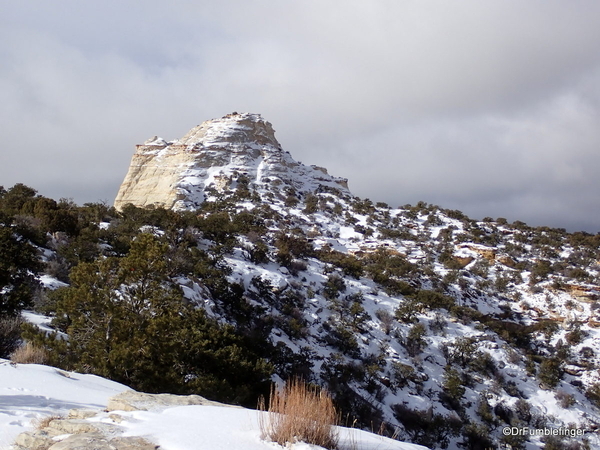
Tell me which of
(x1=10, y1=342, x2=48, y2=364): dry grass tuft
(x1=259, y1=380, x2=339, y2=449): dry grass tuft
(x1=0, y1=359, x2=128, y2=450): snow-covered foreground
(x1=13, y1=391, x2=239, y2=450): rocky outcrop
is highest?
(x1=259, y1=380, x2=339, y2=449): dry grass tuft

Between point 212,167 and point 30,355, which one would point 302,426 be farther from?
point 212,167

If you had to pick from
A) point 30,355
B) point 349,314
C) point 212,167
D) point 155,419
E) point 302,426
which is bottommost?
point 30,355

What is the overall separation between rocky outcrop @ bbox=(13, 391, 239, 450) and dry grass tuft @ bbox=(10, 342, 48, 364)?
329 cm

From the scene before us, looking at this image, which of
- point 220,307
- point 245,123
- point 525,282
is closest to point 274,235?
point 220,307

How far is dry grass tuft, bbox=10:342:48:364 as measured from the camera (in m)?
6.91

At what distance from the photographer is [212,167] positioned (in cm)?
4316

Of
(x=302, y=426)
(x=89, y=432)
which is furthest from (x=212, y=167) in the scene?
(x=302, y=426)

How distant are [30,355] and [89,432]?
4.36 meters

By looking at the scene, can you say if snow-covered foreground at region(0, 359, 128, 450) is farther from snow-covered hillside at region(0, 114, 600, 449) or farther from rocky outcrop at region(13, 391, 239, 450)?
snow-covered hillside at region(0, 114, 600, 449)

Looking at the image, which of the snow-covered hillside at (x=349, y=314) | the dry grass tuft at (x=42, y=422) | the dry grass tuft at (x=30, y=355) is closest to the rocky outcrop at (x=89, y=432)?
the dry grass tuft at (x=42, y=422)

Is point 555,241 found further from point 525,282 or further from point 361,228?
point 361,228

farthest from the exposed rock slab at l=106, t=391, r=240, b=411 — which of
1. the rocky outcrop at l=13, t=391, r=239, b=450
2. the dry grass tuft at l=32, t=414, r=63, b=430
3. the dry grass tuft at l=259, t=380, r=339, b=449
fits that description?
the dry grass tuft at l=259, t=380, r=339, b=449

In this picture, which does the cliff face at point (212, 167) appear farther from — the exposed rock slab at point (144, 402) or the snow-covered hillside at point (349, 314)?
the exposed rock slab at point (144, 402)

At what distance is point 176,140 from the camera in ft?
164
